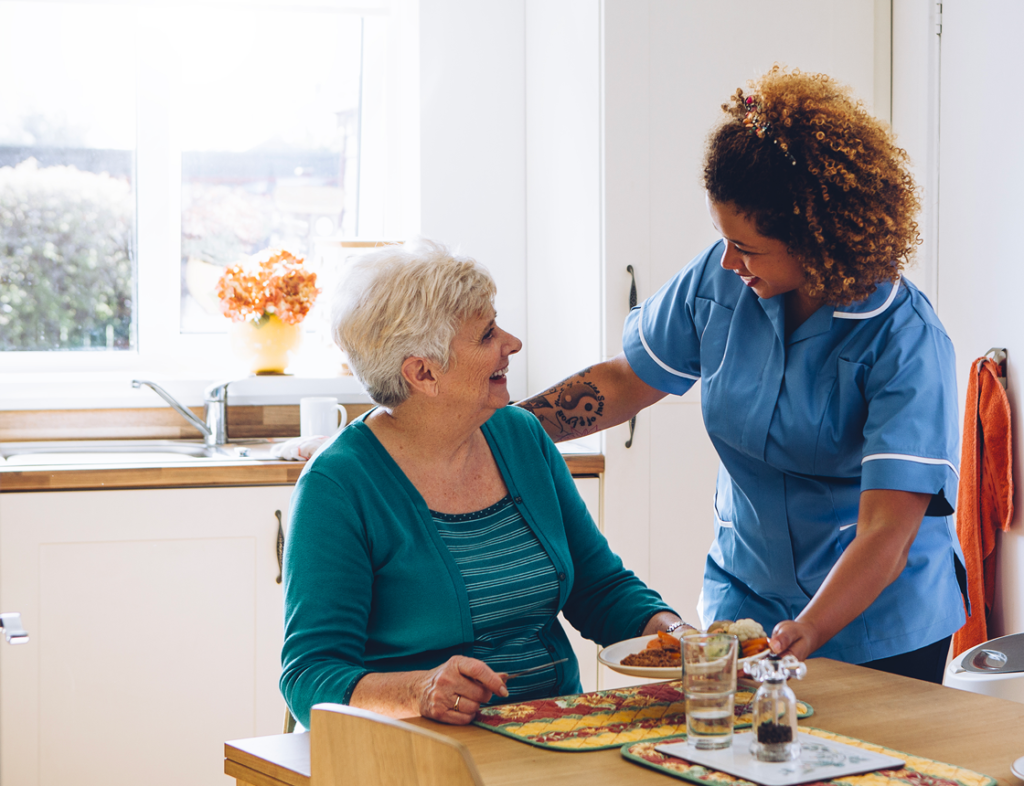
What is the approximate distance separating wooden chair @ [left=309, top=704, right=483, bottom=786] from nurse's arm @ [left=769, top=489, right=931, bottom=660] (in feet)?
1.54

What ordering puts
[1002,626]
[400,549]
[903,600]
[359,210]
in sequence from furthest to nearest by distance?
[359,210] < [1002,626] < [903,600] < [400,549]

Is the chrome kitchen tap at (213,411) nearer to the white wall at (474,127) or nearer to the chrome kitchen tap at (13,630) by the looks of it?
the white wall at (474,127)

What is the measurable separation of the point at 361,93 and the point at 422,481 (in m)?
2.13

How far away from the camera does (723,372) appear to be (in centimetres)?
157

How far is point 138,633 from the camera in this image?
2.31 metres

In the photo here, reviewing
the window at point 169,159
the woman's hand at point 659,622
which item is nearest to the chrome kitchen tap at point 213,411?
the window at point 169,159

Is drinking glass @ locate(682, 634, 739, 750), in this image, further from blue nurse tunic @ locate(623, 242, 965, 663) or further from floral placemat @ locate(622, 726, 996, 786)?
blue nurse tunic @ locate(623, 242, 965, 663)

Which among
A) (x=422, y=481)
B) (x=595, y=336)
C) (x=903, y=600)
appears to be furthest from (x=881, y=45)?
(x=422, y=481)

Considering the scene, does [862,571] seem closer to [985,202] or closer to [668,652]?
[668,652]

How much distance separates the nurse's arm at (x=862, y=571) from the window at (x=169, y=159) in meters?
2.06

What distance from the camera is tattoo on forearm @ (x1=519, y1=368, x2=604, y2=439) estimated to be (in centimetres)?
181

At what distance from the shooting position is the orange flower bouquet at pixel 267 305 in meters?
2.88

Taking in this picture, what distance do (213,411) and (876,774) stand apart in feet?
7.02

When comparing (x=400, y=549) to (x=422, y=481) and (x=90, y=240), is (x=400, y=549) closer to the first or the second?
(x=422, y=481)
